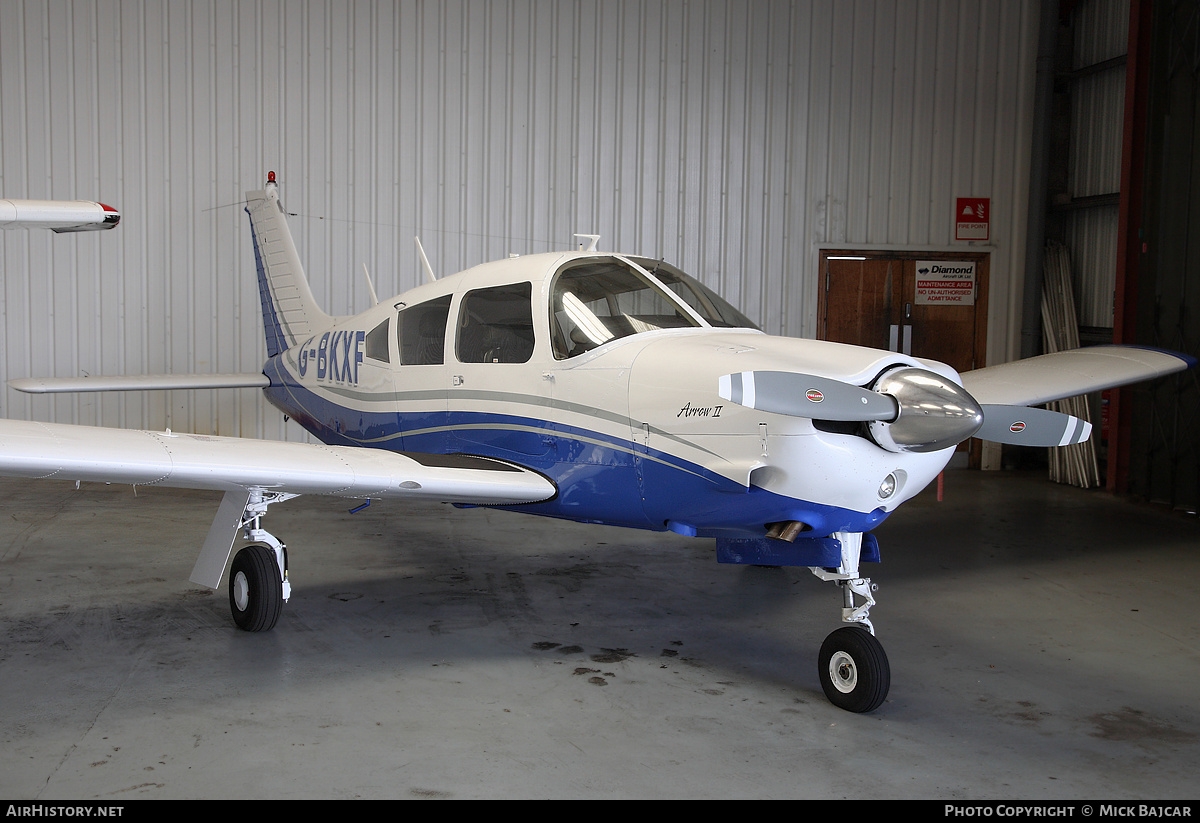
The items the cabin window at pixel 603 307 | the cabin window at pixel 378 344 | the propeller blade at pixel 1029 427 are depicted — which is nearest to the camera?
the propeller blade at pixel 1029 427

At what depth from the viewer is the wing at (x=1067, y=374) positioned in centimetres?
575

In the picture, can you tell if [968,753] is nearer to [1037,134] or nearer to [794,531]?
[794,531]

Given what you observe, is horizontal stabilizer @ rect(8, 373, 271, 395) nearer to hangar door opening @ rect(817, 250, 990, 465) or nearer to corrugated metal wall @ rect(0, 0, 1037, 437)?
corrugated metal wall @ rect(0, 0, 1037, 437)

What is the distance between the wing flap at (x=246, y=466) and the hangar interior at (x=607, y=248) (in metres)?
0.71

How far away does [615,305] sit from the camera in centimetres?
434

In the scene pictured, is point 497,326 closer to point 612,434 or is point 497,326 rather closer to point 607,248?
point 612,434

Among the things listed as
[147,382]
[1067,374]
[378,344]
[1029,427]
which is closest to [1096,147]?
[1067,374]

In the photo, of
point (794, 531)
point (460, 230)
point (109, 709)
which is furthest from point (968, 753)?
point (460, 230)

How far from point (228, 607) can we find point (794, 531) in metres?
2.93

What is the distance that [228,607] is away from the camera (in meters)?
4.79

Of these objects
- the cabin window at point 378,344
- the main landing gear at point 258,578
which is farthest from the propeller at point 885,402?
the cabin window at point 378,344

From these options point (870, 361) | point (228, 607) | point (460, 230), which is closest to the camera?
point (870, 361)

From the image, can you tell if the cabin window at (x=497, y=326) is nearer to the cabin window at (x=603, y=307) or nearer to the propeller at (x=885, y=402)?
the cabin window at (x=603, y=307)

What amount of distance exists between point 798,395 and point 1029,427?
107cm
